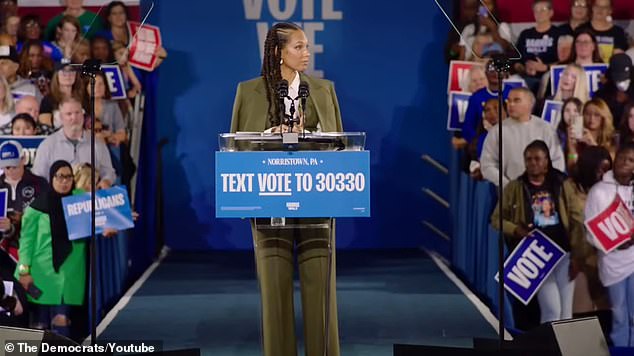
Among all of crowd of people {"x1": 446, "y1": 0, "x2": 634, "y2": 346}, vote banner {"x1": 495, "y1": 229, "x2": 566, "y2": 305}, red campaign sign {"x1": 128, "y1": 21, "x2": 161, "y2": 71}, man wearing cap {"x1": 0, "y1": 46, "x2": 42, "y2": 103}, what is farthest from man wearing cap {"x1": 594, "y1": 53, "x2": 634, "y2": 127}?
red campaign sign {"x1": 128, "y1": 21, "x2": 161, "y2": 71}

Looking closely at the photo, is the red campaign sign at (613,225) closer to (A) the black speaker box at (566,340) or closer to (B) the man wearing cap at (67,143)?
(A) the black speaker box at (566,340)

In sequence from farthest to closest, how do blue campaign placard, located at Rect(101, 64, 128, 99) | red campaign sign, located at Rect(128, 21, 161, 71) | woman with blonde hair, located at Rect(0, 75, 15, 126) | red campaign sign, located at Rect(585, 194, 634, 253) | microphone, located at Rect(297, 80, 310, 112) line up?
red campaign sign, located at Rect(128, 21, 161, 71), blue campaign placard, located at Rect(101, 64, 128, 99), woman with blonde hair, located at Rect(0, 75, 15, 126), red campaign sign, located at Rect(585, 194, 634, 253), microphone, located at Rect(297, 80, 310, 112)

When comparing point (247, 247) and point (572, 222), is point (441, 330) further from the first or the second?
point (247, 247)

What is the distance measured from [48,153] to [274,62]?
296 cm

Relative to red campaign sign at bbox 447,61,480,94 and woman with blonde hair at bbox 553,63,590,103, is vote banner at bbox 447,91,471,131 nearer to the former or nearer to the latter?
red campaign sign at bbox 447,61,480,94

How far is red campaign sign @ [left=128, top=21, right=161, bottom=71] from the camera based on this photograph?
9.27 metres

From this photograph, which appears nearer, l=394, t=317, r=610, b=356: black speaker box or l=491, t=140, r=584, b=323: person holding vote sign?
l=394, t=317, r=610, b=356: black speaker box

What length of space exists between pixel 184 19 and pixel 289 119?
6760 mm

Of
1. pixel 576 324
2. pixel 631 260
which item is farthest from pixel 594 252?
pixel 576 324

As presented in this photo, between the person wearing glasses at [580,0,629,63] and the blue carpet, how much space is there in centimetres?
191

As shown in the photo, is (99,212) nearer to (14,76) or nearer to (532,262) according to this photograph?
(14,76)

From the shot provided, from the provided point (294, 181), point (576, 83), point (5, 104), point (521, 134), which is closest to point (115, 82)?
point (5, 104)

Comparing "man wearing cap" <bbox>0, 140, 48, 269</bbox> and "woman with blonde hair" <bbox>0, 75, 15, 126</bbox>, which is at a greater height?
"woman with blonde hair" <bbox>0, 75, 15, 126</bbox>

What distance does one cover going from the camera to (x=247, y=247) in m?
10.7
